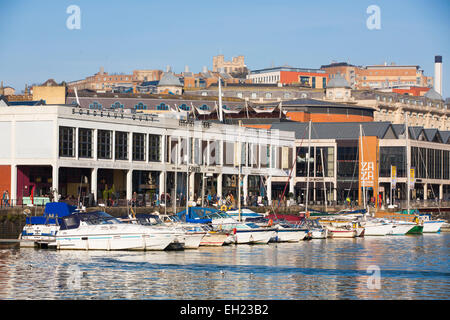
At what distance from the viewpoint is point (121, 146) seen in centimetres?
11631

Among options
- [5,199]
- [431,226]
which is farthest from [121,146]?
[431,226]

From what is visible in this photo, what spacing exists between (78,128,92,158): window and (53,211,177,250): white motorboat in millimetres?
38773

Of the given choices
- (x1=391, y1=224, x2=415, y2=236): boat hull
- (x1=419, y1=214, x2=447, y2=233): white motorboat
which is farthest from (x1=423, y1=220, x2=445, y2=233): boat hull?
(x1=391, y1=224, x2=415, y2=236): boat hull

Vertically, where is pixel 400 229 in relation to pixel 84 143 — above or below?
below

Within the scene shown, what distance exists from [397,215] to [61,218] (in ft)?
181

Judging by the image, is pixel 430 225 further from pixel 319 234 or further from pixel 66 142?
pixel 66 142

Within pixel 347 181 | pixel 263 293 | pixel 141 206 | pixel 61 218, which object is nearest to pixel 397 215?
pixel 141 206

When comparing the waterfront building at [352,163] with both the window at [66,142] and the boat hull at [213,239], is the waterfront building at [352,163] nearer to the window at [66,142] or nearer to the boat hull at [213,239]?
the window at [66,142]

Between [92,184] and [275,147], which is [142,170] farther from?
[275,147]

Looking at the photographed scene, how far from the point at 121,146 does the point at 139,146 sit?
3659 millimetres

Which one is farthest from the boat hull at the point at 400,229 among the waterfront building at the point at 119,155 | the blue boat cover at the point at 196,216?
the blue boat cover at the point at 196,216

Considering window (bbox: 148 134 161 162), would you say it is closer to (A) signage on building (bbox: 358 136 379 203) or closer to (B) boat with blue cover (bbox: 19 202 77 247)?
(B) boat with blue cover (bbox: 19 202 77 247)

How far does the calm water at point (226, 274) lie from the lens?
47838 millimetres

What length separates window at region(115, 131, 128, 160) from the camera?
11544 centimetres
